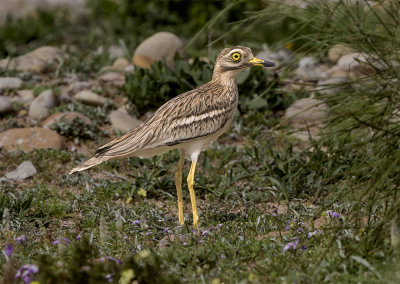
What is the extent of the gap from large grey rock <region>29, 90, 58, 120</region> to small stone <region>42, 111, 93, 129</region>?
0.58 ft

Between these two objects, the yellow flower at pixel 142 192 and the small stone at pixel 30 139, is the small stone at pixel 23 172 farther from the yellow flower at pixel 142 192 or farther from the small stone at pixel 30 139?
the yellow flower at pixel 142 192

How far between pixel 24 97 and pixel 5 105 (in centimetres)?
52

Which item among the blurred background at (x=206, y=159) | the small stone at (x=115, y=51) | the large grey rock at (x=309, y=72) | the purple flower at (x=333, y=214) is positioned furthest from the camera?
the small stone at (x=115, y=51)

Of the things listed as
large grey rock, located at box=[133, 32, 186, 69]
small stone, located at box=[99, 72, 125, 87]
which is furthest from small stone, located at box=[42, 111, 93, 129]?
large grey rock, located at box=[133, 32, 186, 69]

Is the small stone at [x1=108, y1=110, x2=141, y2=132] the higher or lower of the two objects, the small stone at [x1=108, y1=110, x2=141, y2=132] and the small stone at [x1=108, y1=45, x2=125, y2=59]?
the higher

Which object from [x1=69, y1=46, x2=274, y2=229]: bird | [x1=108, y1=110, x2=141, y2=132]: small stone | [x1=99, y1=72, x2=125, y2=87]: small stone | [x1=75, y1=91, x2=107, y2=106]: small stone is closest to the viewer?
[x1=69, y1=46, x2=274, y2=229]: bird

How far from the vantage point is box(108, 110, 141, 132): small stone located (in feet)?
25.1

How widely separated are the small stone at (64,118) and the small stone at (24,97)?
680mm

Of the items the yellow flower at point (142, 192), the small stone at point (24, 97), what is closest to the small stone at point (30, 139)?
the small stone at point (24, 97)

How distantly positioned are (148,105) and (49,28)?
4039mm

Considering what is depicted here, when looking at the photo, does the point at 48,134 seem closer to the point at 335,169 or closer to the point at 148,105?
the point at 148,105

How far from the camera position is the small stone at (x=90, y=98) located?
8188 mm

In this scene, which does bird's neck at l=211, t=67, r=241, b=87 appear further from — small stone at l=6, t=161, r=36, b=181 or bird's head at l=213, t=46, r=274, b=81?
small stone at l=6, t=161, r=36, b=181

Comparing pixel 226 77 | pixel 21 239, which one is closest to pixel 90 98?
pixel 226 77
